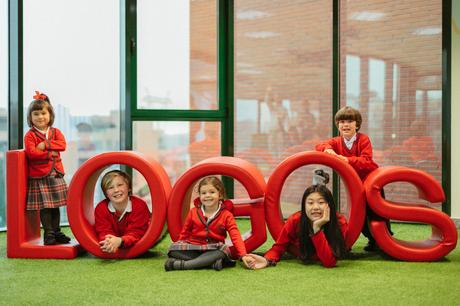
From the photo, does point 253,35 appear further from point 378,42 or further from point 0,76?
point 0,76

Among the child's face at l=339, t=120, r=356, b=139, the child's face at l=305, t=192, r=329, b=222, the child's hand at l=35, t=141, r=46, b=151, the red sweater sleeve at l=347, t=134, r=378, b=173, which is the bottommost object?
the child's face at l=305, t=192, r=329, b=222

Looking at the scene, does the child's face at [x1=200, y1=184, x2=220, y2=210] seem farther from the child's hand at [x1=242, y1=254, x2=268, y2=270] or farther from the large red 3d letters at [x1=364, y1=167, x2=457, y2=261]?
the large red 3d letters at [x1=364, y1=167, x2=457, y2=261]

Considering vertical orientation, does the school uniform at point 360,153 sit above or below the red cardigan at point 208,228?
above

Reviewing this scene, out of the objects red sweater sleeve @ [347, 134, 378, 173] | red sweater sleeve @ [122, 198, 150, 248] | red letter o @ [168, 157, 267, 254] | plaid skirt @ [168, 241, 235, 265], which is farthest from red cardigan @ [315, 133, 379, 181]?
red sweater sleeve @ [122, 198, 150, 248]

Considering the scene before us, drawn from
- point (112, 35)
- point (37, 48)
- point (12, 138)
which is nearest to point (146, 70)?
point (112, 35)

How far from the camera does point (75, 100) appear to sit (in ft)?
20.6

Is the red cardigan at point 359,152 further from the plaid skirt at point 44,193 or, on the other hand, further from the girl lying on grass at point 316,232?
the plaid skirt at point 44,193

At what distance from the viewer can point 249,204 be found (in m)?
4.48

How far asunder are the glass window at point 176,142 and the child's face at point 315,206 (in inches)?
102

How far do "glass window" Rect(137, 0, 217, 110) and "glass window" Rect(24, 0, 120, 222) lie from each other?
315 millimetres

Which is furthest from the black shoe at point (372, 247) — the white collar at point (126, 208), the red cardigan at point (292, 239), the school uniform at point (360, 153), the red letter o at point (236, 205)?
the white collar at point (126, 208)

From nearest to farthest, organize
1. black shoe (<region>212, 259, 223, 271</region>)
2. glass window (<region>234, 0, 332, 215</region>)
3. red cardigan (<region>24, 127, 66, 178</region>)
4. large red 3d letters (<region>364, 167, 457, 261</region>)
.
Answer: black shoe (<region>212, 259, 223, 271</region>) < large red 3d letters (<region>364, 167, 457, 261</region>) < red cardigan (<region>24, 127, 66, 178</region>) < glass window (<region>234, 0, 332, 215</region>)

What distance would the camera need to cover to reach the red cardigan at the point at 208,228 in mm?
4223

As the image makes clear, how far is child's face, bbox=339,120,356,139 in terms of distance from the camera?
4715 mm
